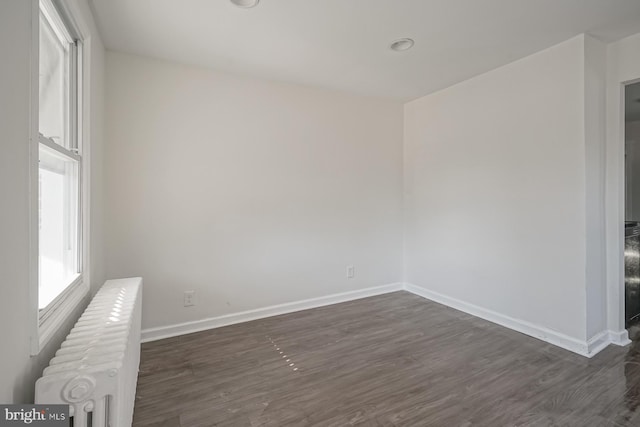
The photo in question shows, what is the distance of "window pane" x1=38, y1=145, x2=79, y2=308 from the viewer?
57.0 inches

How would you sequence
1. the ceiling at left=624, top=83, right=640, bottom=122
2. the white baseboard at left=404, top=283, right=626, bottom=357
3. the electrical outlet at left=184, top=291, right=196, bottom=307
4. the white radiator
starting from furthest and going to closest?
the ceiling at left=624, top=83, right=640, bottom=122
the electrical outlet at left=184, top=291, right=196, bottom=307
the white baseboard at left=404, top=283, right=626, bottom=357
the white radiator

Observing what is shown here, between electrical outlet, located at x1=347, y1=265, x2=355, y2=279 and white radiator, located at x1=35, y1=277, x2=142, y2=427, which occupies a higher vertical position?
white radiator, located at x1=35, y1=277, x2=142, y2=427

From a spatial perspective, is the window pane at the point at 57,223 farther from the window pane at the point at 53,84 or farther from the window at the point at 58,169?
the window pane at the point at 53,84

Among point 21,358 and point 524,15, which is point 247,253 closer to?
point 21,358

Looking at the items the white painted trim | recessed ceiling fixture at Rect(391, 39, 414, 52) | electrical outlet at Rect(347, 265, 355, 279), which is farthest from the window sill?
the white painted trim

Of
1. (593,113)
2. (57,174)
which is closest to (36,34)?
(57,174)

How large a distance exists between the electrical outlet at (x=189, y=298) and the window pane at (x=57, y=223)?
3.69ft

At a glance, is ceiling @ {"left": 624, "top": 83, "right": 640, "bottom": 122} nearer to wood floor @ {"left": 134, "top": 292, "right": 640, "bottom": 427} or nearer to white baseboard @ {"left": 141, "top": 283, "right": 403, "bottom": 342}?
wood floor @ {"left": 134, "top": 292, "right": 640, "bottom": 427}

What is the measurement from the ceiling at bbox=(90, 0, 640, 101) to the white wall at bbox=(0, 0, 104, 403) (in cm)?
128

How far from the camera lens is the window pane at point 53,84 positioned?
1.44m

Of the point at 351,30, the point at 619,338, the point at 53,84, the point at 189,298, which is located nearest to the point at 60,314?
the point at 53,84

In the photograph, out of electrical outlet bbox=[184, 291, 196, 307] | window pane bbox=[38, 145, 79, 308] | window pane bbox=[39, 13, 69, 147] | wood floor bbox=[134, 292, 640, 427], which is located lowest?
wood floor bbox=[134, 292, 640, 427]

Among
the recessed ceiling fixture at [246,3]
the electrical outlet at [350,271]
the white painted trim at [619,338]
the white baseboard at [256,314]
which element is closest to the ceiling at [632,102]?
the white painted trim at [619,338]

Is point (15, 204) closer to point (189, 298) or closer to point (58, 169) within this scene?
point (58, 169)
